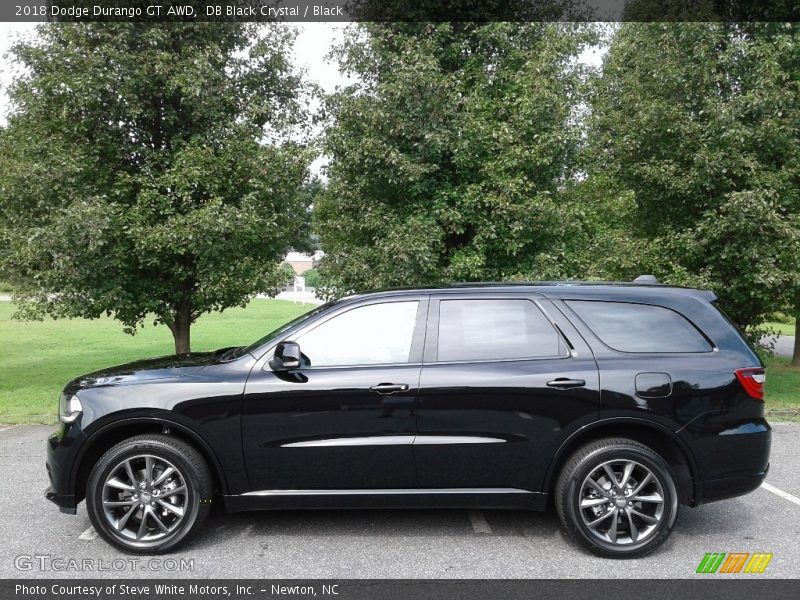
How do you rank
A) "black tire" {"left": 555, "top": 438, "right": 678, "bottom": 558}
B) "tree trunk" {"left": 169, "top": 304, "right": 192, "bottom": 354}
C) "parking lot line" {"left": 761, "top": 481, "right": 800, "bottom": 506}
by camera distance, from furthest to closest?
"tree trunk" {"left": 169, "top": 304, "right": 192, "bottom": 354} → "parking lot line" {"left": 761, "top": 481, "right": 800, "bottom": 506} → "black tire" {"left": 555, "top": 438, "right": 678, "bottom": 558}

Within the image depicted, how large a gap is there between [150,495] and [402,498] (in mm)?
1615

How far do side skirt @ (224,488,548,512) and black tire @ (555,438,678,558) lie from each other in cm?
23

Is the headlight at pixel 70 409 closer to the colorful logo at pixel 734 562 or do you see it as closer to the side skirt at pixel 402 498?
the side skirt at pixel 402 498

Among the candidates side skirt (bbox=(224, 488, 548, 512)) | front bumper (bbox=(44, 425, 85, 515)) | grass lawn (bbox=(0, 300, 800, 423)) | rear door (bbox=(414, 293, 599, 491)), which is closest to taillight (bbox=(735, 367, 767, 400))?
rear door (bbox=(414, 293, 599, 491))

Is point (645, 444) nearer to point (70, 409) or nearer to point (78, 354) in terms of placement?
point (70, 409)

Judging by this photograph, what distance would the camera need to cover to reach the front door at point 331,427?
4.06 meters

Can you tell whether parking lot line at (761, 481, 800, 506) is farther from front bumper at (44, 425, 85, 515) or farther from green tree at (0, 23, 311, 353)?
green tree at (0, 23, 311, 353)

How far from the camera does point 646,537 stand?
400cm

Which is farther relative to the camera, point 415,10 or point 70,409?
point 415,10

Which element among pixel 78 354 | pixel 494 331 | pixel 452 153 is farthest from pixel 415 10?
pixel 78 354

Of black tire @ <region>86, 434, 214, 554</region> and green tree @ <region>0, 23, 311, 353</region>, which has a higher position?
green tree @ <region>0, 23, 311, 353</region>

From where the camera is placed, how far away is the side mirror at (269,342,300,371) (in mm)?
3998

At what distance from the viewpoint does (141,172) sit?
888 cm
